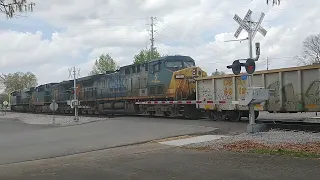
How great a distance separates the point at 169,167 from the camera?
8281 millimetres

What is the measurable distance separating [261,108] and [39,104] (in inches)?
1582

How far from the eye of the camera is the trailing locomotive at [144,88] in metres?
23.7

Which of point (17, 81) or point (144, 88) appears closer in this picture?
point (144, 88)

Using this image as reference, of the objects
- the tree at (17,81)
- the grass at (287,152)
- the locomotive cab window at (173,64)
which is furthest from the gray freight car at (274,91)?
the tree at (17,81)

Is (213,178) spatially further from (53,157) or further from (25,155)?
(25,155)

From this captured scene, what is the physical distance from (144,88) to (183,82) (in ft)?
12.7

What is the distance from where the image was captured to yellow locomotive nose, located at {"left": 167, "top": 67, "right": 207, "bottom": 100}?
929 inches

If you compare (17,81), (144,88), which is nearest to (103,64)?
(17,81)

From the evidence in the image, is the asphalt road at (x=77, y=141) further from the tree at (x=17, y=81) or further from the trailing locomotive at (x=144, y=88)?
the tree at (x=17, y=81)

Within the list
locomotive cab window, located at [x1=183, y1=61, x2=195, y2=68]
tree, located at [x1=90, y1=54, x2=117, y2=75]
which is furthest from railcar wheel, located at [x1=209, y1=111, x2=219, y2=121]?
tree, located at [x1=90, y1=54, x2=117, y2=75]

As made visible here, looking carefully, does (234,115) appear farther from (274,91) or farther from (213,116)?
Result: (274,91)

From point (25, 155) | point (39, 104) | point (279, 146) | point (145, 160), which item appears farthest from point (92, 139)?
point (39, 104)

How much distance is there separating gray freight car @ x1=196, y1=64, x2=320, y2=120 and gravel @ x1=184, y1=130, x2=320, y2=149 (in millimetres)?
2804

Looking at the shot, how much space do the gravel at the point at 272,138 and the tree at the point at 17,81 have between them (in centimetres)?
10914
